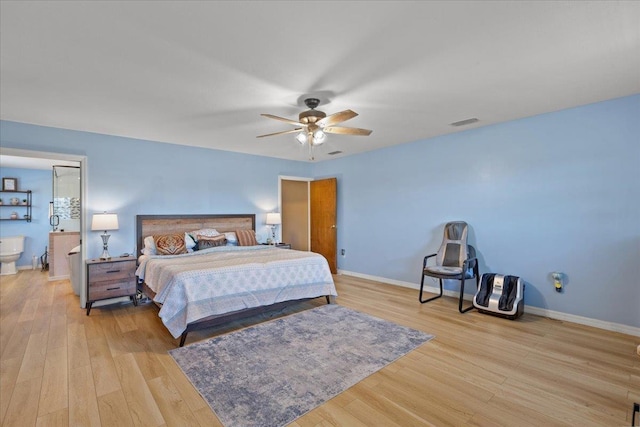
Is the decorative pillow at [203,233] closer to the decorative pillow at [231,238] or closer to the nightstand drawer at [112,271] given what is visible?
the decorative pillow at [231,238]

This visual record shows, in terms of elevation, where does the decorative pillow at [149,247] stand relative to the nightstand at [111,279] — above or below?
above

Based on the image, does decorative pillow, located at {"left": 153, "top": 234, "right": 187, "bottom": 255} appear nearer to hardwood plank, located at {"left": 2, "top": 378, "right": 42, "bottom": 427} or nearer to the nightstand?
the nightstand

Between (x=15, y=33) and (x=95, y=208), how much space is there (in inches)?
114

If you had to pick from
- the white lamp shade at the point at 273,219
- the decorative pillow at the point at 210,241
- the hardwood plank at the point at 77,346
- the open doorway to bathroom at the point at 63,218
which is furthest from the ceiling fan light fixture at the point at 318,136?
the open doorway to bathroom at the point at 63,218

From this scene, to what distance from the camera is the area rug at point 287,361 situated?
208 cm

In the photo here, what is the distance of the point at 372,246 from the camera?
5.79m

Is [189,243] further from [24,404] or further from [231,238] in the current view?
[24,404]

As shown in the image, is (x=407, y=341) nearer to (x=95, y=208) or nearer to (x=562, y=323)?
(x=562, y=323)

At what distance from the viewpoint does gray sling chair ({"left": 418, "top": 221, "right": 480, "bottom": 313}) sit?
160 inches

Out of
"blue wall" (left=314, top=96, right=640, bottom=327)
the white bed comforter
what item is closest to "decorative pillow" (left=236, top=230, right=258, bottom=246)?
the white bed comforter

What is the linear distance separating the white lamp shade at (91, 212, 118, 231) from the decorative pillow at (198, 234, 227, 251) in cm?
115

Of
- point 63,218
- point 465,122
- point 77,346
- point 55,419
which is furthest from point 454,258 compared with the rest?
point 63,218

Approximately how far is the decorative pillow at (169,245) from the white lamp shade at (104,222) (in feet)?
1.83

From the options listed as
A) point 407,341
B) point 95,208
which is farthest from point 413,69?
point 95,208
